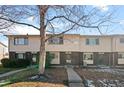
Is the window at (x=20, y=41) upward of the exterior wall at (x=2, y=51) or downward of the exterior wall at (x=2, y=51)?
upward

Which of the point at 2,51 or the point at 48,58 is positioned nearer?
the point at 2,51

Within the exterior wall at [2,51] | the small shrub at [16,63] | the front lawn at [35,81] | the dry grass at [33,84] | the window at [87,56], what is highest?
the exterior wall at [2,51]

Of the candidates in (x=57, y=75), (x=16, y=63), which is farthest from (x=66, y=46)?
(x=57, y=75)

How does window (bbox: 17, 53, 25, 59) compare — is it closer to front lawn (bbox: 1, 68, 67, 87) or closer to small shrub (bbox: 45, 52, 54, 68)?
front lawn (bbox: 1, 68, 67, 87)

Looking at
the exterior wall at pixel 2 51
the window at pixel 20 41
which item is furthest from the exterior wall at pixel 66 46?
the exterior wall at pixel 2 51

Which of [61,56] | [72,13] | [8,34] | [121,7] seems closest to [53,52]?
[61,56]

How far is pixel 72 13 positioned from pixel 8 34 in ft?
11.8

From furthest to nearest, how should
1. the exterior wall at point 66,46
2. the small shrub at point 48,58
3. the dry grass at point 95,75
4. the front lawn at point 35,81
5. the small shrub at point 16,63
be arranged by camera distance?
1. the exterior wall at point 66,46
2. the small shrub at point 48,58
3. the small shrub at point 16,63
4. the dry grass at point 95,75
5. the front lawn at point 35,81

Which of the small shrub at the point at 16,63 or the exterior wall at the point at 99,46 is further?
the exterior wall at the point at 99,46

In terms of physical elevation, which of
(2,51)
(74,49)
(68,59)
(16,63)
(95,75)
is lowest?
(95,75)

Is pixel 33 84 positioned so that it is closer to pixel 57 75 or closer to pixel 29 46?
pixel 57 75

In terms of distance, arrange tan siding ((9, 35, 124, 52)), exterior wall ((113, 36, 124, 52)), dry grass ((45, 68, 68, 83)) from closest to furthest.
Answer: dry grass ((45, 68, 68, 83)) < tan siding ((9, 35, 124, 52)) < exterior wall ((113, 36, 124, 52))

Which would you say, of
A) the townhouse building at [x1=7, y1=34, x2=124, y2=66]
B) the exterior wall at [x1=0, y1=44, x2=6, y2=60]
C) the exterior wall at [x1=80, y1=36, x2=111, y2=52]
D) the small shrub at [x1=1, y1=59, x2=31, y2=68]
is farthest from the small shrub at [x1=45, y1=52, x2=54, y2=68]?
the exterior wall at [x1=0, y1=44, x2=6, y2=60]

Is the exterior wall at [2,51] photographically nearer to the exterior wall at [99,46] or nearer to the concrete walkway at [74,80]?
the concrete walkway at [74,80]
